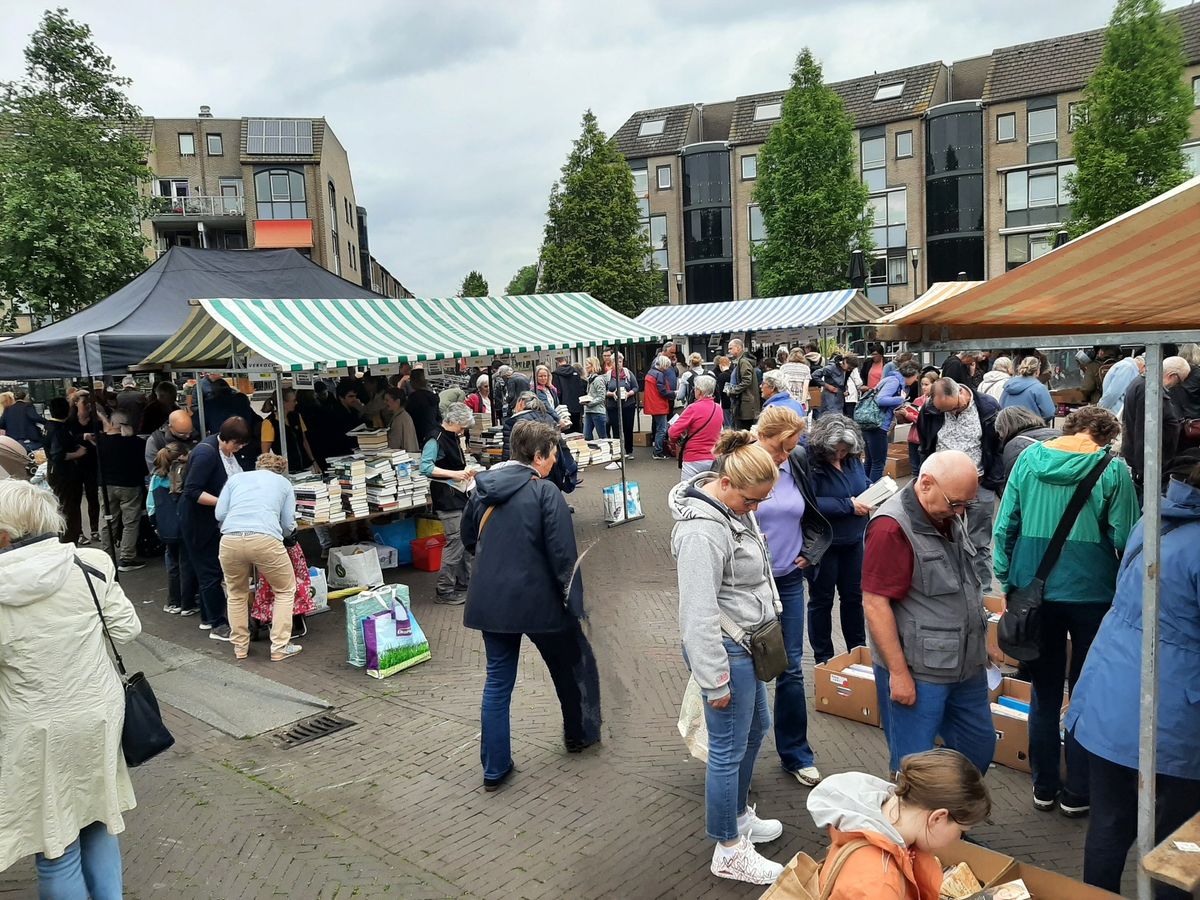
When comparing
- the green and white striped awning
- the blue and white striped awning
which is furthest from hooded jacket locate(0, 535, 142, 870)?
the blue and white striped awning

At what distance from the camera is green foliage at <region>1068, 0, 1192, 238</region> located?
24656 mm

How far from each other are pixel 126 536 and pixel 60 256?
9732mm

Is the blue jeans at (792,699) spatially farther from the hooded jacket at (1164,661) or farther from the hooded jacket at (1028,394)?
the hooded jacket at (1028,394)

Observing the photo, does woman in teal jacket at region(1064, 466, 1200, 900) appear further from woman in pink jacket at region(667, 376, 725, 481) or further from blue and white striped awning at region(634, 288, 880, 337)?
blue and white striped awning at region(634, 288, 880, 337)

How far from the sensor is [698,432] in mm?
9219

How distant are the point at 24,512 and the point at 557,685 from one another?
9.20ft

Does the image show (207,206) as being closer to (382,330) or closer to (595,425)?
(595,425)

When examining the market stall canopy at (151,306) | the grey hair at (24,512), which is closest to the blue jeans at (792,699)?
the grey hair at (24,512)

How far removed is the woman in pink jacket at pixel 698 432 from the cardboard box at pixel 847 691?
386cm

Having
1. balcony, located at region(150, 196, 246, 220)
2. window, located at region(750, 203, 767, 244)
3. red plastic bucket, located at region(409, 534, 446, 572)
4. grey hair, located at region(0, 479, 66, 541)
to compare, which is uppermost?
balcony, located at region(150, 196, 246, 220)

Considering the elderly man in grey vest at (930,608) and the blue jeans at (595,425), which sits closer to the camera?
the elderly man in grey vest at (930,608)

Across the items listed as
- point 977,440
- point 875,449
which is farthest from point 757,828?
point 875,449

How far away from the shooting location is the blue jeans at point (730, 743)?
351 cm

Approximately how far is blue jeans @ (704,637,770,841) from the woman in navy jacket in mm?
4940
